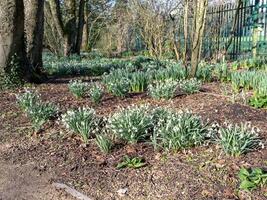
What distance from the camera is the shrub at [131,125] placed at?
14.8 feet

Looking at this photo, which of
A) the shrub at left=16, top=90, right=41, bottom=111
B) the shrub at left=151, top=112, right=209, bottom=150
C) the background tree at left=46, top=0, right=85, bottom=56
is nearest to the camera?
the shrub at left=151, top=112, right=209, bottom=150

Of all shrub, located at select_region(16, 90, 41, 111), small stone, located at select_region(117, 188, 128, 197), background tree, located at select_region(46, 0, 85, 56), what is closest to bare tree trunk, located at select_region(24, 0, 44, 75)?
shrub, located at select_region(16, 90, 41, 111)

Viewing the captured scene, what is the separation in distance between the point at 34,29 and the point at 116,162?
6323mm

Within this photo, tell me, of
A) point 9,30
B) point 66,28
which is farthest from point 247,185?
point 66,28

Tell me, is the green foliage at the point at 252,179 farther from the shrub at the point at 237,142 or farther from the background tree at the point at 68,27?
the background tree at the point at 68,27

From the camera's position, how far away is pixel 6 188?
157 inches

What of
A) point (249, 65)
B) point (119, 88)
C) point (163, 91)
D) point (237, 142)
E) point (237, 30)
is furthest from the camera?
point (237, 30)

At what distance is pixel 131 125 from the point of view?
4.50 metres

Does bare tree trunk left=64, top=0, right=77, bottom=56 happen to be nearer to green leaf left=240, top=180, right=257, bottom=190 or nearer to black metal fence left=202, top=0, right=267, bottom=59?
black metal fence left=202, top=0, right=267, bottom=59

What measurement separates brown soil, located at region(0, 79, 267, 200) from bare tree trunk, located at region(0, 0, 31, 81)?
2609mm

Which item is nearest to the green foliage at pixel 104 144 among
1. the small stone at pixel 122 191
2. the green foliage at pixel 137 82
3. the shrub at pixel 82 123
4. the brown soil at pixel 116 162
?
the brown soil at pixel 116 162

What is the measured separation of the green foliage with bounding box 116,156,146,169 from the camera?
4.06 metres

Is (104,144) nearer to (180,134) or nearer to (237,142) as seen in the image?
(180,134)

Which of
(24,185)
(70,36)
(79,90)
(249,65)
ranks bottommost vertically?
(24,185)
